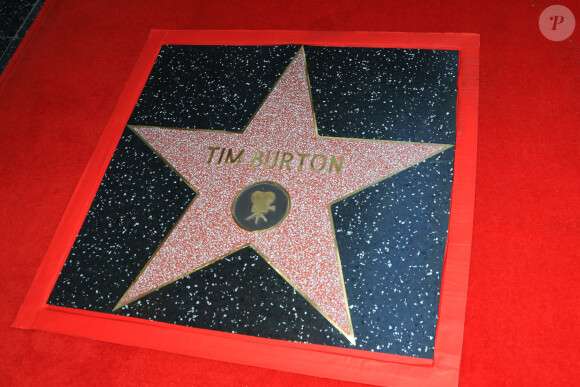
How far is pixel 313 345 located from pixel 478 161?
2.12ft

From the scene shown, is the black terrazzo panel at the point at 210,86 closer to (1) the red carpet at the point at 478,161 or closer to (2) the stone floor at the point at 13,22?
(1) the red carpet at the point at 478,161

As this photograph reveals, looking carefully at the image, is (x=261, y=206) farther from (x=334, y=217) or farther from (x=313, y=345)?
(x=313, y=345)

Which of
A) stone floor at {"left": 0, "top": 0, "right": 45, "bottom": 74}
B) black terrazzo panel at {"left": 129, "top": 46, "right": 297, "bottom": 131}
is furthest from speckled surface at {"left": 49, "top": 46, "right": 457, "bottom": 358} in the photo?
stone floor at {"left": 0, "top": 0, "right": 45, "bottom": 74}

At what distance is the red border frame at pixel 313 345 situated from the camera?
→ 94cm

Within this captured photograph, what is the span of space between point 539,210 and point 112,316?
113 cm

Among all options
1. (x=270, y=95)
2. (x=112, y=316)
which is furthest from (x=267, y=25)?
(x=112, y=316)

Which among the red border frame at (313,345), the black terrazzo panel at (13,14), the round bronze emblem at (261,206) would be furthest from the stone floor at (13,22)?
the round bronze emblem at (261,206)

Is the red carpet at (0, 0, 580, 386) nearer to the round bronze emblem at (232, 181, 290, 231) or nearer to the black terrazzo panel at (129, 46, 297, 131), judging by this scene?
the black terrazzo panel at (129, 46, 297, 131)

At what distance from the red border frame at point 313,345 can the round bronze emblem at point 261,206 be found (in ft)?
0.98

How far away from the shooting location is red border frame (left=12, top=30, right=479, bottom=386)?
941 millimetres

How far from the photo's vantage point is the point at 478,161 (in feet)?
3.70

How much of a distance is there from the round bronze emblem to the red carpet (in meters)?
0.37

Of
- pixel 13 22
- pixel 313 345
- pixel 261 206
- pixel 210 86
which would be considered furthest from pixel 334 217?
pixel 13 22

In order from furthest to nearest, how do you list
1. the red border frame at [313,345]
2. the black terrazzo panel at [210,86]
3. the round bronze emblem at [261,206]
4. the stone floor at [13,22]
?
the stone floor at [13,22] → the black terrazzo panel at [210,86] → the round bronze emblem at [261,206] → the red border frame at [313,345]
